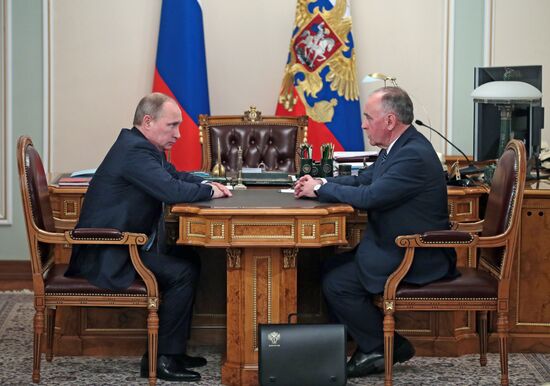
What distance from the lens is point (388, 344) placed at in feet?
14.8

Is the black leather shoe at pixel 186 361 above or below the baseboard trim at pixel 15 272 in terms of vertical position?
below

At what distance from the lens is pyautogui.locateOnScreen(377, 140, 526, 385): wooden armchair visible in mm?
4484

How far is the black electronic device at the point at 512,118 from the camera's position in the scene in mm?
5875

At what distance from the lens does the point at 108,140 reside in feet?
24.0

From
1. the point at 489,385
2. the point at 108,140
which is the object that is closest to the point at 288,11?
the point at 108,140

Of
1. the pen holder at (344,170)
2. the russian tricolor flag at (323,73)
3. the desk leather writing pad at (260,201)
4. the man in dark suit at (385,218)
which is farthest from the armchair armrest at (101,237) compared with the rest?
the russian tricolor flag at (323,73)

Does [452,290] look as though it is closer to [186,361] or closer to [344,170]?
[344,170]

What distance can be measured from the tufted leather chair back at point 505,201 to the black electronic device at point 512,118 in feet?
3.75

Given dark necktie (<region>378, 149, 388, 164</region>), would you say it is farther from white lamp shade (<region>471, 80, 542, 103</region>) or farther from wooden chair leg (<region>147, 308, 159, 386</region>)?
wooden chair leg (<region>147, 308, 159, 386</region>)

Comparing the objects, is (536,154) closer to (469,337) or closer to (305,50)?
(469,337)

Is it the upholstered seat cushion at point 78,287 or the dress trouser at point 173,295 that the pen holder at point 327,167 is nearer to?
the dress trouser at point 173,295

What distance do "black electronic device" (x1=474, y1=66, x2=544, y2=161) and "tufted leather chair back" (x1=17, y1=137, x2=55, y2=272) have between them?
2.45 m

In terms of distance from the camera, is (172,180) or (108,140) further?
(108,140)

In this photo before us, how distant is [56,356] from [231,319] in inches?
41.4
